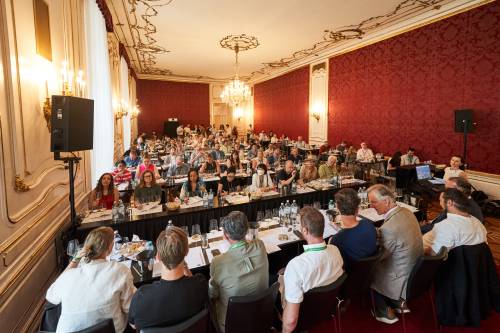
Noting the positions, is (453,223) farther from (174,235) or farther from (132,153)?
(132,153)

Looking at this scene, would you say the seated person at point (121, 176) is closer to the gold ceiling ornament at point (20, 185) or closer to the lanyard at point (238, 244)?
the gold ceiling ornament at point (20, 185)

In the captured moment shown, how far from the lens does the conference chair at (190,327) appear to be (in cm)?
163

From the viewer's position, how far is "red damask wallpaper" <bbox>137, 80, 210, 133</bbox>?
17156mm

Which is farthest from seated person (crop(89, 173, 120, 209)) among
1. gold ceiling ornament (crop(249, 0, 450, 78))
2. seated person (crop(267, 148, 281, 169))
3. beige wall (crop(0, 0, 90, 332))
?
gold ceiling ornament (crop(249, 0, 450, 78))

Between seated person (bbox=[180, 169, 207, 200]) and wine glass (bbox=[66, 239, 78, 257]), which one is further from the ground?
seated person (bbox=[180, 169, 207, 200])

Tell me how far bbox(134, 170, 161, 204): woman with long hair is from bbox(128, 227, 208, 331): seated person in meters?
3.06

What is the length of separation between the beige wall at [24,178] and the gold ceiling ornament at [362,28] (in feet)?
25.2

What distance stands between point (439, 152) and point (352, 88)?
12.9 ft

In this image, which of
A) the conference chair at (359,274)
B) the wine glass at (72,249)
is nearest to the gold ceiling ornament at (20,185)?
the wine glass at (72,249)

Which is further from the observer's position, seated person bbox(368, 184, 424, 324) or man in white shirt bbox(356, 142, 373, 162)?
man in white shirt bbox(356, 142, 373, 162)

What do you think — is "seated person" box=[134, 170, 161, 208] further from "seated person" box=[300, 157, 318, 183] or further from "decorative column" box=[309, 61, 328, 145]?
"decorative column" box=[309, 61, 328, 145]

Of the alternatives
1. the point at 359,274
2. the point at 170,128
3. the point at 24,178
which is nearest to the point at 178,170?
the point at 24,178

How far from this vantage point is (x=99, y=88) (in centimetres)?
649

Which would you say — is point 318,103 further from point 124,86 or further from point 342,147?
point 124,86
